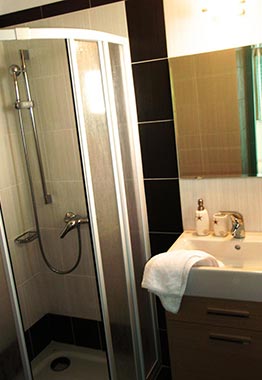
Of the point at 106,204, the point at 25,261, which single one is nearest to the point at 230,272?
the point at 106,204

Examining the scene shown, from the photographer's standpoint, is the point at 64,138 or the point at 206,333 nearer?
the point at 206,333

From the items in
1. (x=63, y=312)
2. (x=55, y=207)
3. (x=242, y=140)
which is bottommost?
(x=63, y=312)

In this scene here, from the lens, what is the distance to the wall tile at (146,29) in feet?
5.99

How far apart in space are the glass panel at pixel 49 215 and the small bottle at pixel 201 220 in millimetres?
562

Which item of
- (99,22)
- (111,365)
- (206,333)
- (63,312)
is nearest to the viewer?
(206,333)

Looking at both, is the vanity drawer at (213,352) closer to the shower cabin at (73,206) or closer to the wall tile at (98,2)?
the shower cabin at (73,206)

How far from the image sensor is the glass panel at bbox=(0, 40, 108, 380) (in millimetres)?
Answer: 1702

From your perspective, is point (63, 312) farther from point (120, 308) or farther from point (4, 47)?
point (4, 47)

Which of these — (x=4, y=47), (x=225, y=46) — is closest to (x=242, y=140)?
(x=225, y=46)

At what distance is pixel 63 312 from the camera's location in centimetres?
232

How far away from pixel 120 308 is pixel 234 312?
57 cm

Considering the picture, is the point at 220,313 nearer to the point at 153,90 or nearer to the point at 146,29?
the point at 153,90

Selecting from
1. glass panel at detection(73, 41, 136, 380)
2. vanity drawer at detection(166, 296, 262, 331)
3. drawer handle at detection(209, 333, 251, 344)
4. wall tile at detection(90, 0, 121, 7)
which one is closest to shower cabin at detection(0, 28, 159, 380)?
glass panel at detection(73, 41, 136, 380)

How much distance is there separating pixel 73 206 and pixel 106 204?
0.28 metres
